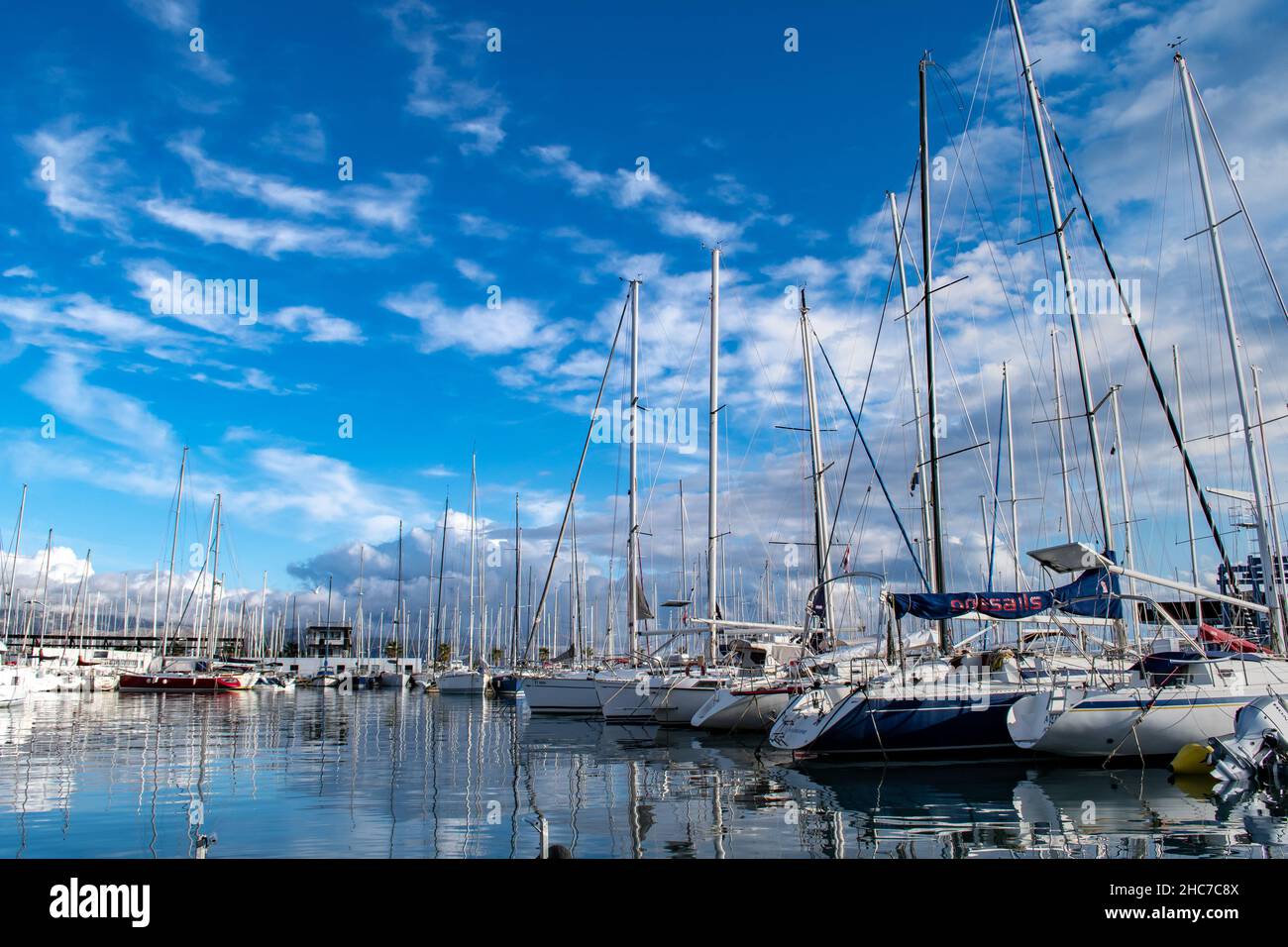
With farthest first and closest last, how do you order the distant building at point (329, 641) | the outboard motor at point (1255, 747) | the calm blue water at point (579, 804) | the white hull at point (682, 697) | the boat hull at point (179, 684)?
1. the distant building at point (329, 641)
2. the boat hull at point (179, 684)
3. the white hull at point (682, 697)
4. the outboard motor at point (1255, 747)
5. the calm blue water at point (579, 804)

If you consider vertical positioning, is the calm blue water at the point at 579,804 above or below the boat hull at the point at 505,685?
above

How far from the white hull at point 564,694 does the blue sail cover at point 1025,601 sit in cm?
2135

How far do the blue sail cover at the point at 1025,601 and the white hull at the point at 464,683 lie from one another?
59727 mm

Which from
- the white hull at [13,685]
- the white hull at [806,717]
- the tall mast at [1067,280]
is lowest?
the white hull at [13,685]

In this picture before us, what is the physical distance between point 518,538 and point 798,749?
2333 inches

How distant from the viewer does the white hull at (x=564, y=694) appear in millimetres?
42938

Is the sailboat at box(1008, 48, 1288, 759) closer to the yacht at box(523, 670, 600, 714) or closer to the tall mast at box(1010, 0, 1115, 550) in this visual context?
the tall mast at box(1010, 0, 1115, 550)

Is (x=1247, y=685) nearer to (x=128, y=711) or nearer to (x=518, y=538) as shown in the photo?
(x=128, y=711)

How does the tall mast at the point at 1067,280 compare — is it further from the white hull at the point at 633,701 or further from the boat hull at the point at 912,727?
the white hull at the point at 633,701

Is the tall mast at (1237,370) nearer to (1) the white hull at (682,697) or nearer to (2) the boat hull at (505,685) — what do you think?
(1) the white hull at (682,697)

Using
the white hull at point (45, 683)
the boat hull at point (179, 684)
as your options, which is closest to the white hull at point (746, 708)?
the white hull at point (45, 683)

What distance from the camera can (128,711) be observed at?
48562 mm

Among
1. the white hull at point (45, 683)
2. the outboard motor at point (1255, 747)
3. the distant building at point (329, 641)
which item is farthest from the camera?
the distant building at point (329, 641)

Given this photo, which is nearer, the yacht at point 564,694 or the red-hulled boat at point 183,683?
the yacht at point 564,694
